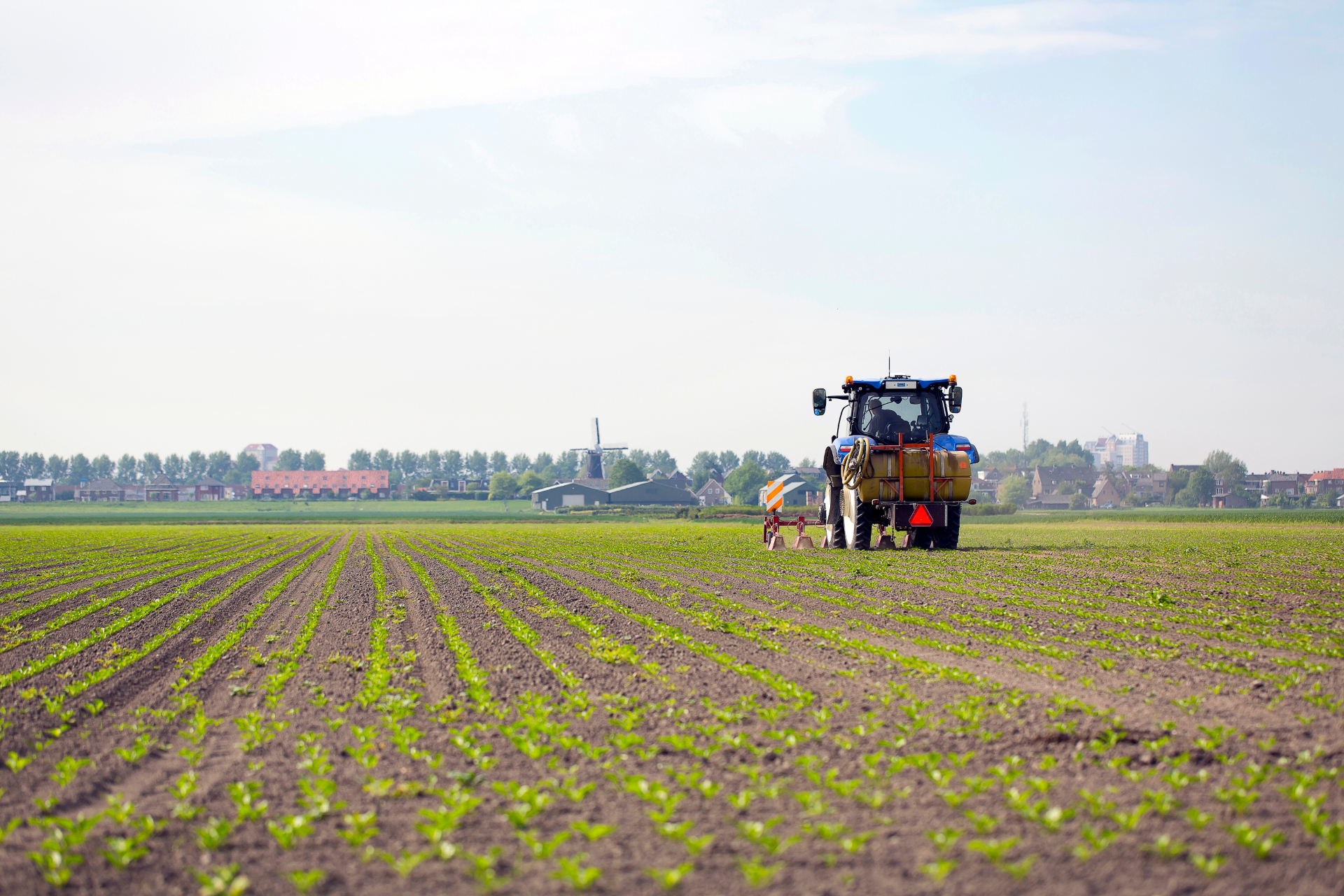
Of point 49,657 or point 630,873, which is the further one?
point 49,657

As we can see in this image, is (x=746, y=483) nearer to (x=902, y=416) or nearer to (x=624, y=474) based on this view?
(x=624, y=474)

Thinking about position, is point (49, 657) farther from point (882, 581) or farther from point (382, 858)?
point (882, 581)

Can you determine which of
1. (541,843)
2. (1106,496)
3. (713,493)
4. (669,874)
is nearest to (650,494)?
(713,493)

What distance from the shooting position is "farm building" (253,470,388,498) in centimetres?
18662

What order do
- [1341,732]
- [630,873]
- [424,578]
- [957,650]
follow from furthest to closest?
[424,578], [957,650], [1341,732], [630,873]

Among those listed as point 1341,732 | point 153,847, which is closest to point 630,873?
point 153,847

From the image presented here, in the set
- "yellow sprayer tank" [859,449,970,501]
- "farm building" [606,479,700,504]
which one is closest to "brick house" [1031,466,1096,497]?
"farm building" [606,479,700,504]

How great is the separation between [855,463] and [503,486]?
147 meters

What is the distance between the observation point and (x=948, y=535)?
23.5 m

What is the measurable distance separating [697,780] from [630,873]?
55.0 inches

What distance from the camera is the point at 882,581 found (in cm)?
1702

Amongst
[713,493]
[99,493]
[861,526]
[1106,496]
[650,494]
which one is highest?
[861,526]

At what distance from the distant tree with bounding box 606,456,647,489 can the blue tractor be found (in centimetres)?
12477

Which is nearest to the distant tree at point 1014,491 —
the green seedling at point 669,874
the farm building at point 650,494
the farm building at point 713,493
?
the farm building at point 713,493
